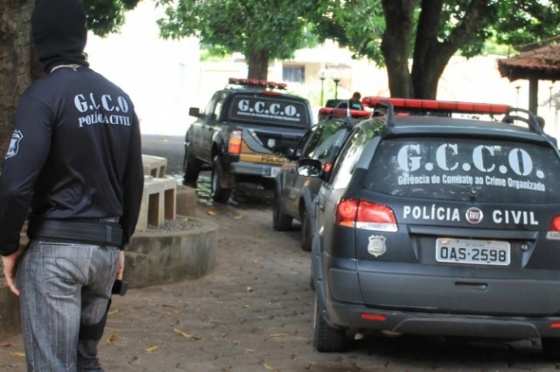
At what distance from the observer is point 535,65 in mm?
20562

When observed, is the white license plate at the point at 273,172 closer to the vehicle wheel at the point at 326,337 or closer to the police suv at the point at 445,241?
the vehicle wheel at the point at 326,337

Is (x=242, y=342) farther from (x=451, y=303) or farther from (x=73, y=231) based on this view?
(x=73, y=231)

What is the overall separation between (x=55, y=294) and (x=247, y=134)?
539 inches

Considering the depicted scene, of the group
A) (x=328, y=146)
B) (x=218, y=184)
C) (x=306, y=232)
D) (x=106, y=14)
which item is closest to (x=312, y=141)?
(x=328, y=146)

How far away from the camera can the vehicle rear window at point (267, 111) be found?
1862 centimetres

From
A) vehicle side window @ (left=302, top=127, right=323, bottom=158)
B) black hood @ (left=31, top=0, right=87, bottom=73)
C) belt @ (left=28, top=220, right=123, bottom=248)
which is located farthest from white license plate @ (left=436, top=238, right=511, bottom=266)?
vehicle side window @ (left=302, top=127, right=323, bottom=158)

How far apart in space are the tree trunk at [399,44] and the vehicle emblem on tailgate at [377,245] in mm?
13390

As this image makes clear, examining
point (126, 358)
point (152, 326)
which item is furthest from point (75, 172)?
point (152, 326)

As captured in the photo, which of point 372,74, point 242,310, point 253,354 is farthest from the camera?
point 372,74

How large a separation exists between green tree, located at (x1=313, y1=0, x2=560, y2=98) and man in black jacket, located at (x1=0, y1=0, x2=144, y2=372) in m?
16.1

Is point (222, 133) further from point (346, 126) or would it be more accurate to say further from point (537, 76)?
point (537, 76)

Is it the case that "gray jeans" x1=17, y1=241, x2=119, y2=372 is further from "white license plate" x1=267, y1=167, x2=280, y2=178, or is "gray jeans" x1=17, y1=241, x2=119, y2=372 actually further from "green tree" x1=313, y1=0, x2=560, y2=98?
"green tree" x1=313, y1=0, x2=560, y2=98

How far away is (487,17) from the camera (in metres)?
21.8

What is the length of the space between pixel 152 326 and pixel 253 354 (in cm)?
109
